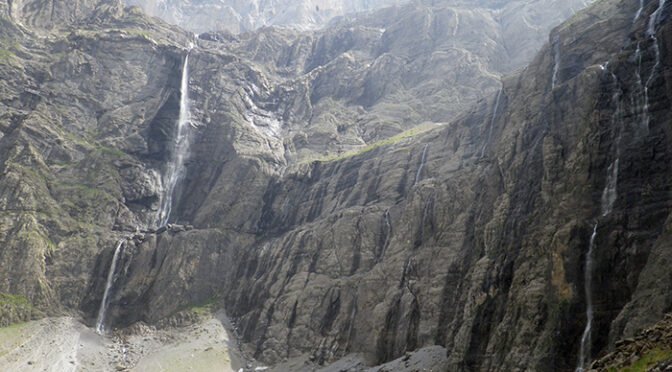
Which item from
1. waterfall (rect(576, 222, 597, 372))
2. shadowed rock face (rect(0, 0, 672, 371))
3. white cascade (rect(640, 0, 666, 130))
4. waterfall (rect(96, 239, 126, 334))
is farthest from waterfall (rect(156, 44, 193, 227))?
white cascade (rect(640, 0, 666, 130))

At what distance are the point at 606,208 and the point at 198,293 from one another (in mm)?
55592

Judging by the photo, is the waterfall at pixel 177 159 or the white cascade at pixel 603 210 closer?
the white cascade at pixel 603 210

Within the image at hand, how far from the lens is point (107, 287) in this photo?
72.0 meters

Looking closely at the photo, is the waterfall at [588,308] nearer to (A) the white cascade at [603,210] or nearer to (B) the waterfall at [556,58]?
(A) the white cascade at [603,210]

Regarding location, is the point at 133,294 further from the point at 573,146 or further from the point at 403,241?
the point at 573,146

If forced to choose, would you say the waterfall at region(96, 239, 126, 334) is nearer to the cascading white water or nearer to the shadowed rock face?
the shadowed rock face

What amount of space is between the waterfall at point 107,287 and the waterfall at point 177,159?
1094cm

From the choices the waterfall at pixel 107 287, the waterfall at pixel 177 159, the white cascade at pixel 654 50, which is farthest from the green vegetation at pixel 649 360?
the waterfall at pixel 177 159

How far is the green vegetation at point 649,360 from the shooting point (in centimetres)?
2188

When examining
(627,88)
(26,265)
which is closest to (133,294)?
(26,265)

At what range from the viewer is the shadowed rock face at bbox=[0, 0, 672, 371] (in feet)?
112

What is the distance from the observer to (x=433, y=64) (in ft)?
404

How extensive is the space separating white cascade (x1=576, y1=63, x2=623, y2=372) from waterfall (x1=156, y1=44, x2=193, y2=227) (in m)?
68.1

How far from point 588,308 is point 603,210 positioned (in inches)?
259
